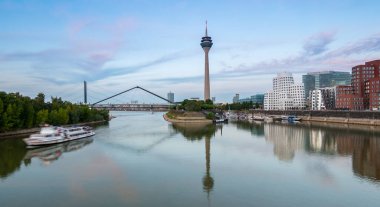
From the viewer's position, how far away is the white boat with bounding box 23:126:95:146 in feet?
62.4

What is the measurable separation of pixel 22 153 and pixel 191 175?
9420 millimetres

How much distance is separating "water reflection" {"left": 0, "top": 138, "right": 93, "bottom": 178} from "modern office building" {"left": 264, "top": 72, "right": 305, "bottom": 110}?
185 ft

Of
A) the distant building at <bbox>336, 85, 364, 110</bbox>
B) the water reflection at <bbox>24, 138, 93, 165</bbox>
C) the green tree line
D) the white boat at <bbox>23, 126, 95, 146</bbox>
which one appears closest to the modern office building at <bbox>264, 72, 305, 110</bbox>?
the distant building at <bbox>336, 85, 364, 110</bbox>

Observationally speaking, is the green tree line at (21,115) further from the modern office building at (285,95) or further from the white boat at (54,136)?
the modern office building at (285,95)

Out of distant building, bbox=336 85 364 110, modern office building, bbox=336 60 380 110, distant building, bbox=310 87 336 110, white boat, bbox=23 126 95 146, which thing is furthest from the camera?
distant building, bbox=310 87 336 110

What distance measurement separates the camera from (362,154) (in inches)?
653

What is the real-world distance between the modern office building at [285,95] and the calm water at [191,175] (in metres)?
53.3

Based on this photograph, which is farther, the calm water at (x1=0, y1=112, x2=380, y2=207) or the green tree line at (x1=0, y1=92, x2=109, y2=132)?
the green tree line at (x1=0, y1=92, x2=109, y2=132)

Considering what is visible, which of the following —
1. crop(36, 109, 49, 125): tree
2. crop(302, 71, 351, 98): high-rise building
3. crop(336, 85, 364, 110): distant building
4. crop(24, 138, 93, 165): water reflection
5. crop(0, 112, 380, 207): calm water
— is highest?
crop(302, 71, 351, 98): high-rise building

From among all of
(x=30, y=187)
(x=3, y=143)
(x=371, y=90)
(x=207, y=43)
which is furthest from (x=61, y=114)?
(x=207, y=43)

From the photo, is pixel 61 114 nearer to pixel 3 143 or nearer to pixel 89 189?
pixel 3 143

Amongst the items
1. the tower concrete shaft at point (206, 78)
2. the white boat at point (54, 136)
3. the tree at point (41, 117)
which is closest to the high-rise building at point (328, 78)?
the tower concrete shaft at point (206, 78)

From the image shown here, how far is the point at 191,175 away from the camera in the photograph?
1195cm

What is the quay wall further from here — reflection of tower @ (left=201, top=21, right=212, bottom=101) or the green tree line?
reflection of tower @ (left=201, top=21, right=212, bottom=101)
